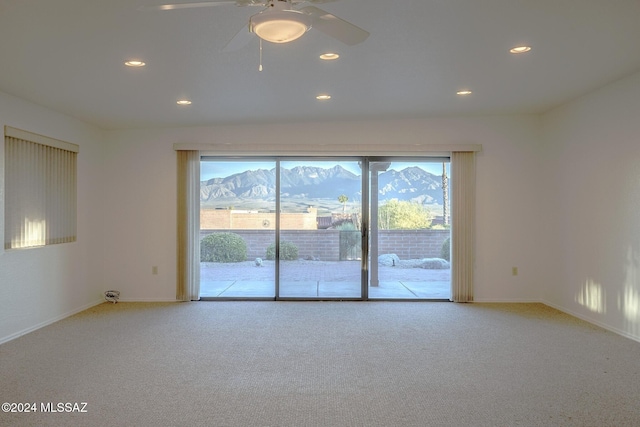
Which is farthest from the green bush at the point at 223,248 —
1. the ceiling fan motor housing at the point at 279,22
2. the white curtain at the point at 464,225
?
the ceiling fan motor housing at the point at 279,22

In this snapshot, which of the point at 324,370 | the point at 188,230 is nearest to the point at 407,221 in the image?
the point at 188,230

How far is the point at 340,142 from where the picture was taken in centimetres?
589

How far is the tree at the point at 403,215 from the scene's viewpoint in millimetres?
6047

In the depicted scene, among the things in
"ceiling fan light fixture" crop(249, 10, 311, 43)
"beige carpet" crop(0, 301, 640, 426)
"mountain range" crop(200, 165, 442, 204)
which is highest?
"ceiling fan light fixture" crop(249, 10, 311, 43)

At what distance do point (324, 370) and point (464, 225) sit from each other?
329 centimetres

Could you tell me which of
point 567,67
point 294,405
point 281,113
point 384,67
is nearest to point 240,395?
point 294,405

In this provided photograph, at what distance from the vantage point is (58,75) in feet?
11.9

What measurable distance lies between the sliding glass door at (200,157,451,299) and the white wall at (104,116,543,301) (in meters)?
0.39

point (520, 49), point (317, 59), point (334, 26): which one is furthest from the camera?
point (317, 59)

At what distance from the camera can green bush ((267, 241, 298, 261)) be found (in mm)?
6012

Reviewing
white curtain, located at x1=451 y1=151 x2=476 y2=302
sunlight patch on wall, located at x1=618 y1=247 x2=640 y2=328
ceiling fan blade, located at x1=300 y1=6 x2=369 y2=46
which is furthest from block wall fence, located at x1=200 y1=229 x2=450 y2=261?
ceiling fan blade, located at x1=300 y1=6 x2=369 y2=46

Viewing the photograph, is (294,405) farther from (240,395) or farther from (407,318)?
(407,318)

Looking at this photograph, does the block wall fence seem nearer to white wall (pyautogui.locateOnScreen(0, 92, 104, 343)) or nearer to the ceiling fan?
white wall (pyautogui.locateOnScreen(0, 92, 104, 343))

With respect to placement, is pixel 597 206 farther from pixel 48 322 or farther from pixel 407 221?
pixel 48 322
